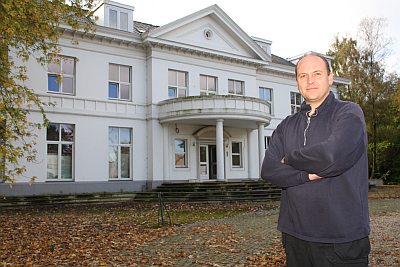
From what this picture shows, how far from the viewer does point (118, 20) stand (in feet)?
74.1

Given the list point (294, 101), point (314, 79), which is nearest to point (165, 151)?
point (294, 101)

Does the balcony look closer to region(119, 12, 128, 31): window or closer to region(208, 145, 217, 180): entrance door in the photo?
region(208, 145, 217, 180): entrance door

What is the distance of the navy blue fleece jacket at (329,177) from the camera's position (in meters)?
1.99

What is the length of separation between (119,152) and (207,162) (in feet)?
18.4

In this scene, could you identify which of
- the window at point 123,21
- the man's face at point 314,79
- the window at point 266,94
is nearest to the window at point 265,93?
the window at point 266,94

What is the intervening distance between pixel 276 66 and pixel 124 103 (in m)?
12.0

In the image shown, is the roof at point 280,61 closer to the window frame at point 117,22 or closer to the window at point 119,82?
the window frame at point 117,22

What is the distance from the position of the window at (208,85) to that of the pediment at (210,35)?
167 centimetres

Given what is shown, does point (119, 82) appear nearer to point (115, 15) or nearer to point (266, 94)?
point (115, 15)

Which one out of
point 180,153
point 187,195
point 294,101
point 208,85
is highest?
Result: point 208,85

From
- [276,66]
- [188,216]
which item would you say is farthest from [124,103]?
[276,66]

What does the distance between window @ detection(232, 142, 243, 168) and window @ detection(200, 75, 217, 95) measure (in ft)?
12.1

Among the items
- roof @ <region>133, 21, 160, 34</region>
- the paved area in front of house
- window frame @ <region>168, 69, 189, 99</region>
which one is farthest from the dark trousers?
roof @ <region>133, 21, 160, 34</region>

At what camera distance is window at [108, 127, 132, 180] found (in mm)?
21344
